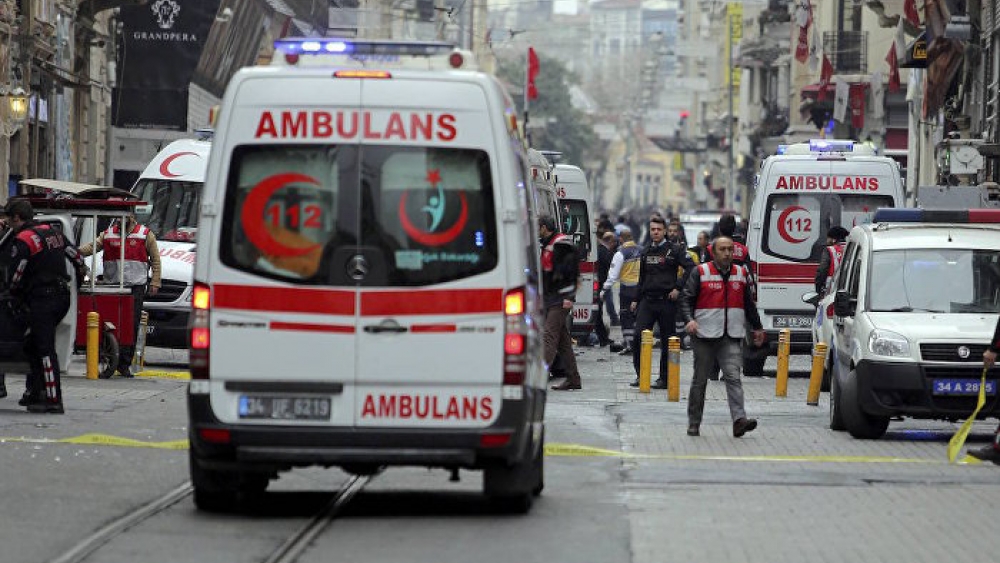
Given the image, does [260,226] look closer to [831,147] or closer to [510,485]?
[510,485]

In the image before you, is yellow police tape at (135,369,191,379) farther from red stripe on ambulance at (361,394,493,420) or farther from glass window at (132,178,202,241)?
red stripe on ambulance at (361,394,493,420)

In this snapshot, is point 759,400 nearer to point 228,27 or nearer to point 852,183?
point 852,183

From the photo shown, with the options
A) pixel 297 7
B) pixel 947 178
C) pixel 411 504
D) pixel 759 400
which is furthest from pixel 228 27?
pixel 411 504

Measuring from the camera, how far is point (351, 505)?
1257 centimetres

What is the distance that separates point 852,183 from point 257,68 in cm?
1574

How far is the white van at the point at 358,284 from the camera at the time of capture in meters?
11.5

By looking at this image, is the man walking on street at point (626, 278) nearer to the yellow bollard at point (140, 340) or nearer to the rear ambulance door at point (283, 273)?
the yellow bollard at point (140, 340)

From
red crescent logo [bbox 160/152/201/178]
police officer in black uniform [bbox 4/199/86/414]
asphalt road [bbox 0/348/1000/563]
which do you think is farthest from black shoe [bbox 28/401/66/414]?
red crescent logo [bbox 160/152/201/178]

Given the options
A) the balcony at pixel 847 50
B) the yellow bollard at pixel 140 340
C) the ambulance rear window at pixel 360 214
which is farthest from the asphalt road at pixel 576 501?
the balcony at pixel 847 50

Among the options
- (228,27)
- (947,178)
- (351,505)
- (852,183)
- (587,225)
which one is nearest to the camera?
(351,505)

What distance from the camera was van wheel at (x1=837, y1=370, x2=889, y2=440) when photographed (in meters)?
17.6

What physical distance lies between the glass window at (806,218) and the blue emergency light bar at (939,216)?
7.17 m

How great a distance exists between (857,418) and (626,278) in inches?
575

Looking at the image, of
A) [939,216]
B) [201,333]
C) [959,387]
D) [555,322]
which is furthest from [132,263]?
[201,333]
